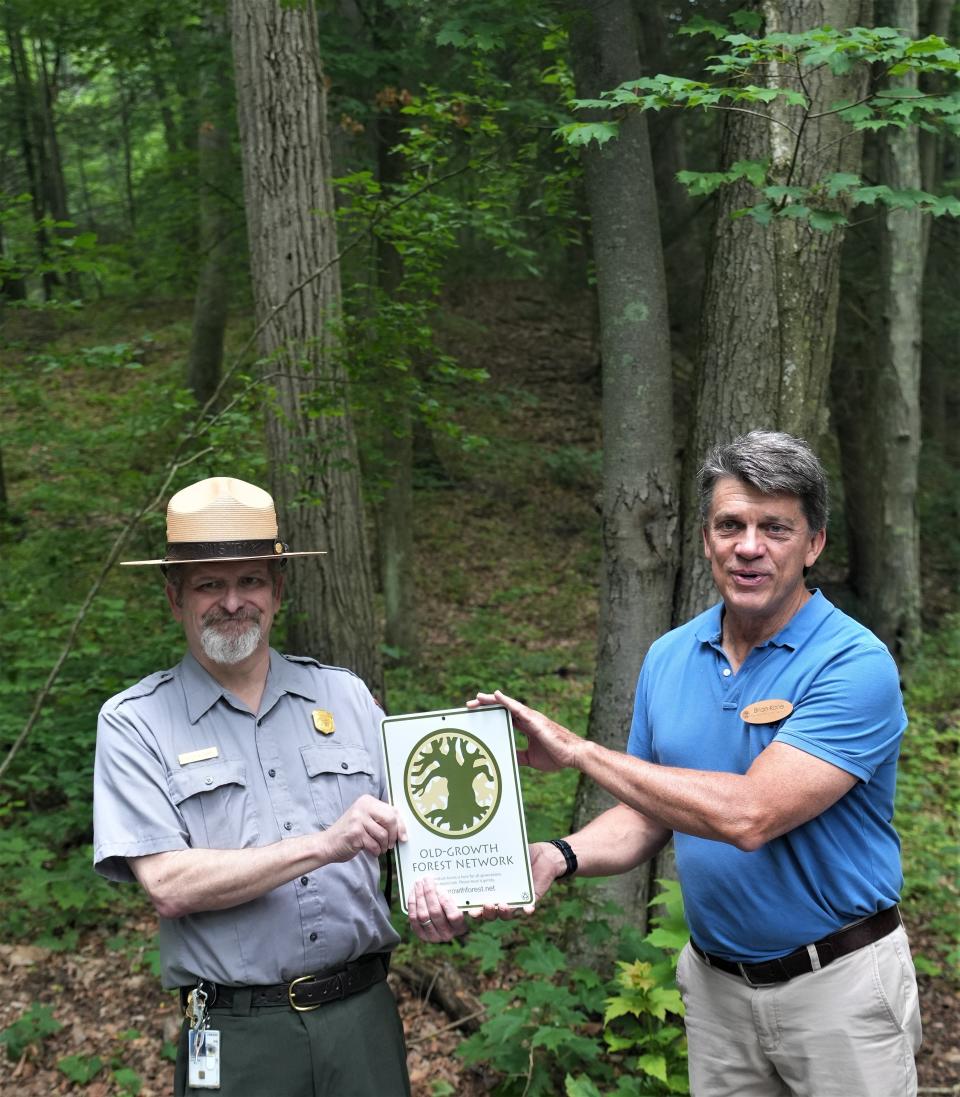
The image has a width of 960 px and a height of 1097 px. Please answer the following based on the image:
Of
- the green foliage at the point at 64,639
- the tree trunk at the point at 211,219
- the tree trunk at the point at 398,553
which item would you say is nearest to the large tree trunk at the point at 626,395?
the green foliage at the point at 64,639

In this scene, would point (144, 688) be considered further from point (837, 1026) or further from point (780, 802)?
point (837, 1026)

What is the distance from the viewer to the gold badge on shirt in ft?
9.83

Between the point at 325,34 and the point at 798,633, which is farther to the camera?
the point at 325,34

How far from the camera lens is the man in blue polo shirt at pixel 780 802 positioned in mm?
2580

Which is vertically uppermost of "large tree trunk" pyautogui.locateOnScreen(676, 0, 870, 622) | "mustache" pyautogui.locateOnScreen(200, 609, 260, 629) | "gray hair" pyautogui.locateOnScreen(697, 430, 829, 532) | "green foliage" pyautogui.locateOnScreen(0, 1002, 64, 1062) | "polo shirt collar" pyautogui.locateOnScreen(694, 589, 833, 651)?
"large tree trunk" pyautogui.locateOnScreen(676, 0, 870, 622)

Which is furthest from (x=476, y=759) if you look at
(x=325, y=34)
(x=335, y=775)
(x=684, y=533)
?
(x=325, y=34)

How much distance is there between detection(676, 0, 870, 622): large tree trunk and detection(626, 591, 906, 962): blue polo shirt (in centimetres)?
243

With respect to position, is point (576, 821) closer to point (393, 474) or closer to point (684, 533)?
point (684, 533)

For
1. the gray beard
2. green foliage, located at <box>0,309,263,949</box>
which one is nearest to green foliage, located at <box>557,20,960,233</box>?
green foliage, located at <box>0,309,263,949</box>

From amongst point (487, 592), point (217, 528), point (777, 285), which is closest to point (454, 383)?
point (777, 285)

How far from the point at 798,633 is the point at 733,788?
496 millimetres

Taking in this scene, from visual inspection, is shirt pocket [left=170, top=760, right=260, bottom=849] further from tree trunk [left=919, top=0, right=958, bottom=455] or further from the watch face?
tree trunk [left=919, top=0, right=958, bottom=455]

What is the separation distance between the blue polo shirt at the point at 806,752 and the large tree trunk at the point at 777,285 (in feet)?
7.96

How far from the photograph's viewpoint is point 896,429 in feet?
39.3
